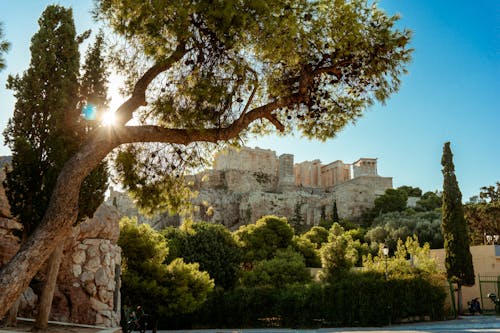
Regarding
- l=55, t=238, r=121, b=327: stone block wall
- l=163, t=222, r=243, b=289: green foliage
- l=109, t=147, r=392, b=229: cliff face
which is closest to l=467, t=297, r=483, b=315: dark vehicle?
l=163, t=222, r=243, b=289: green foliage

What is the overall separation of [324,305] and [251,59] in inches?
576

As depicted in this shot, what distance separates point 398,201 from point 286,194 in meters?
17.2

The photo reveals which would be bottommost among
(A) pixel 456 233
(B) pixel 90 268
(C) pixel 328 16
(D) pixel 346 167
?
(B) pixel 90 268

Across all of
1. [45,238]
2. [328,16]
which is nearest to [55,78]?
[45,238]

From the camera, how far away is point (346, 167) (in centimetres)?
9775

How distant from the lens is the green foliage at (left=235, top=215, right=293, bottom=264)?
105 feet

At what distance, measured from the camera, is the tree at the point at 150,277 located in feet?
53.8

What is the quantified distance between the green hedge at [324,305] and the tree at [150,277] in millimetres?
2749

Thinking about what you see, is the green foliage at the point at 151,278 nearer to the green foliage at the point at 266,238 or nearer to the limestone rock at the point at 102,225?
the limestone rock at the point at 102,225

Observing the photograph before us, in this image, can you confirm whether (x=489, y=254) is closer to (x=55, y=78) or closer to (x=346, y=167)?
(x=55, y=78)

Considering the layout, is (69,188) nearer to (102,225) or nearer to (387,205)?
(102,225)

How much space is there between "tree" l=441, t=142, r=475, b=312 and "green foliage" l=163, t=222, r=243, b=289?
38.0 feet

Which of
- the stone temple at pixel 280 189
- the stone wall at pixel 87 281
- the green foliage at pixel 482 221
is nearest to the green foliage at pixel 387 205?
the stone temple at pixel 280 189

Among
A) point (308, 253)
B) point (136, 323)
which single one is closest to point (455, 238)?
point (308, 253)
